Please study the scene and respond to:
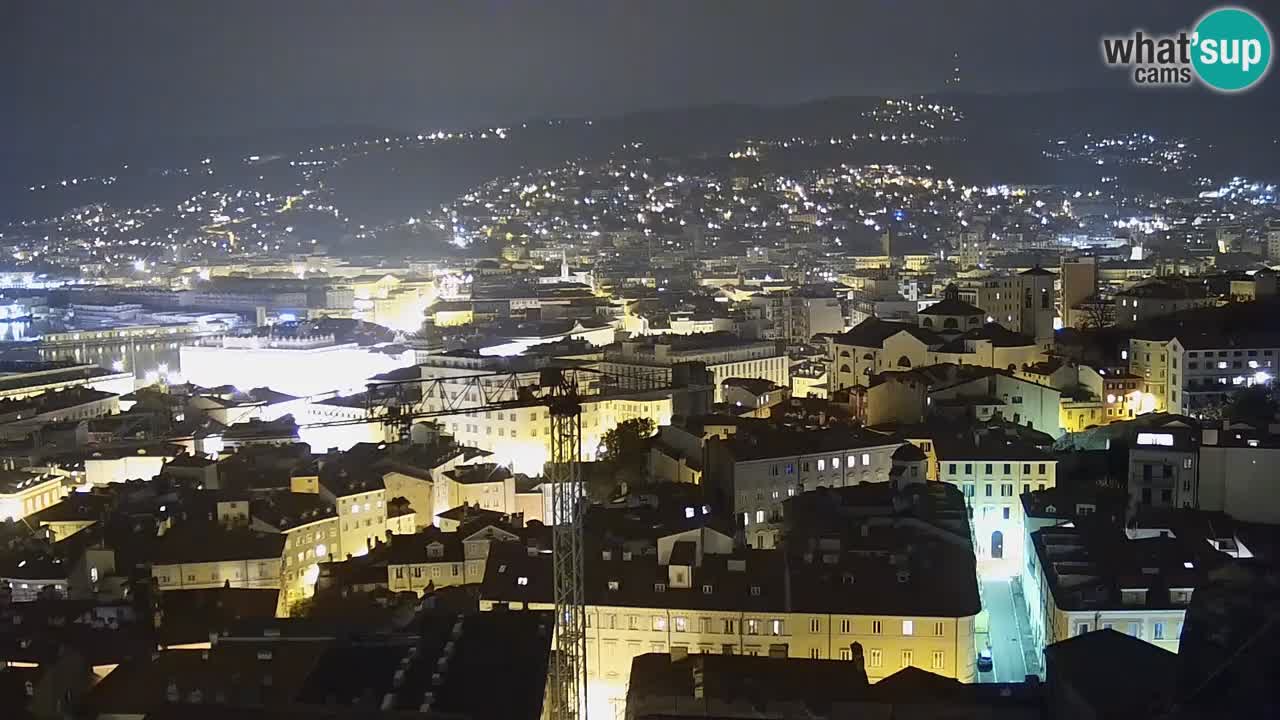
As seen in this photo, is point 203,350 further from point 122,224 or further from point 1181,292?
point 122,224

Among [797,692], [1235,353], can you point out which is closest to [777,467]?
[797,692]

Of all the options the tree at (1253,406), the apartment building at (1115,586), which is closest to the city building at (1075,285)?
the tree at (1253,406)

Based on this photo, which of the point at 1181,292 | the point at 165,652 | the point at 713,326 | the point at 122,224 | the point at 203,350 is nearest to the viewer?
the point at 165,652

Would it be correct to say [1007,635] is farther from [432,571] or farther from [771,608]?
[432,571]

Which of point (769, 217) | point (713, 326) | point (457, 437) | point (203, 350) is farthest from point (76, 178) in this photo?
point (457, 437)

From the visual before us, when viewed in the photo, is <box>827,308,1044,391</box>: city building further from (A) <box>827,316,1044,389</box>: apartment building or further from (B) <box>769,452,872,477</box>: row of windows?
(B) <box>769,452,872,477</box>: row of windows
